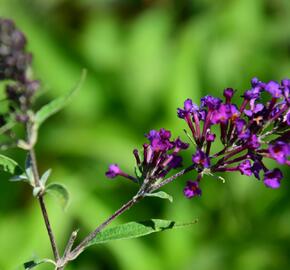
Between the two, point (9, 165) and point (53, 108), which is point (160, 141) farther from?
point (9, 165)

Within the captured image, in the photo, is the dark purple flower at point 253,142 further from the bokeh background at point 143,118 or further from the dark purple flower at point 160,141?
the bokeh background at point 143,118

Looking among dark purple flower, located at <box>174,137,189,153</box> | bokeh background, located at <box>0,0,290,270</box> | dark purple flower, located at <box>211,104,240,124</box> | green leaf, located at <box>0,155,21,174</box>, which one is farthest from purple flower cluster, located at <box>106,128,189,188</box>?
bokeh background, located at <box>0,0,290,270</box>

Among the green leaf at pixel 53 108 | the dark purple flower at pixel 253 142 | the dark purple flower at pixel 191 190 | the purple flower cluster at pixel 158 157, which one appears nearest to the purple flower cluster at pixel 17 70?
the green leaf at pixel 53 108

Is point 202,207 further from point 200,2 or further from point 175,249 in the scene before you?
point 200,2

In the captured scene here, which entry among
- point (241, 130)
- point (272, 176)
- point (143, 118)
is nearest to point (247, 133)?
point (241, 130)

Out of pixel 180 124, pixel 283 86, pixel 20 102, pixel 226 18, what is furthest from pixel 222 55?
pixel 20 102

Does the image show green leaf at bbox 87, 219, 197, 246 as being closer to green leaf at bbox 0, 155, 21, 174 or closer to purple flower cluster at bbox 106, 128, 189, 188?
purple flower cluster at bbox 106, 128, 189, 188
